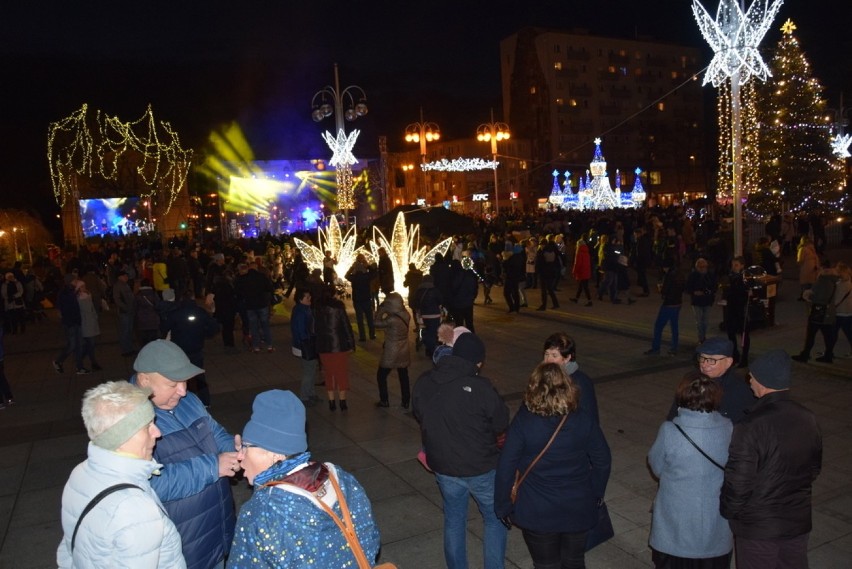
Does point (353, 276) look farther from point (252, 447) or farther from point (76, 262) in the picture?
Answer: point (76, 262)

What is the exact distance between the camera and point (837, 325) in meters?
9.05

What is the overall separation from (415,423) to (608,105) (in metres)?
78.7

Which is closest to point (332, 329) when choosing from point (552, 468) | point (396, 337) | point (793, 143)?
point (396, 337)

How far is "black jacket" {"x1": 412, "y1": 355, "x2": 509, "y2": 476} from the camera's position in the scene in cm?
392

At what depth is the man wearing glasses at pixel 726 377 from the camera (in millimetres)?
4312

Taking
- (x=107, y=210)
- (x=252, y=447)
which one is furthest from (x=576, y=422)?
(x=107, y=210)

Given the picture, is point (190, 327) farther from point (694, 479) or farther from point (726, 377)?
point (694, 479)

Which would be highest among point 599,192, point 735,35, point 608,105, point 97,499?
point 608,105

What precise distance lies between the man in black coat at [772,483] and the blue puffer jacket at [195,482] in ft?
8.60

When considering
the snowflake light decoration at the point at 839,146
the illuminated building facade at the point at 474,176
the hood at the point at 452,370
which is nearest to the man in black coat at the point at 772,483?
the hood at the point at 452,370

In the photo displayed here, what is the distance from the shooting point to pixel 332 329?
7.90 m

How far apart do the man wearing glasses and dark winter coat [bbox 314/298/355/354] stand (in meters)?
4.50

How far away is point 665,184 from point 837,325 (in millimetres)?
79648

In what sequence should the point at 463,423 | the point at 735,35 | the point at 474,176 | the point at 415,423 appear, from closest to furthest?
the point at 463,423
the point at 415,423
the point at 735,35
the point at 474,176
